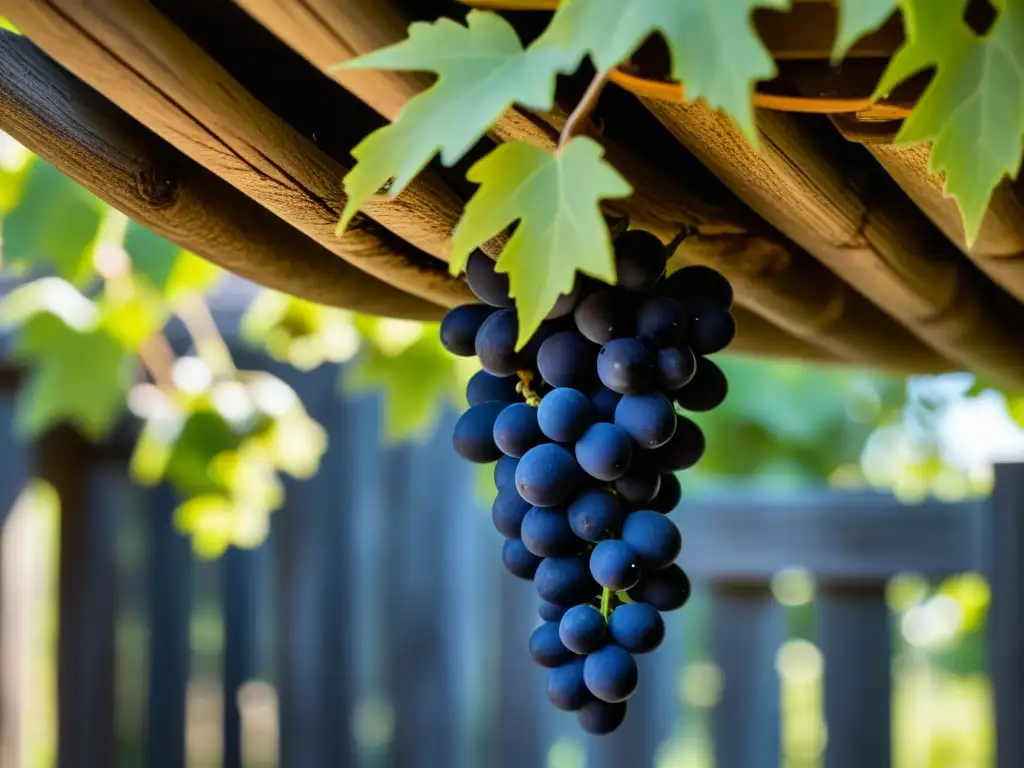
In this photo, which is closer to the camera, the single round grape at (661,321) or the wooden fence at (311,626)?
the single round grape at (661,321)

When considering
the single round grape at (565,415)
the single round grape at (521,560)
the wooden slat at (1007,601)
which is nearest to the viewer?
the single round grape at (565,415)

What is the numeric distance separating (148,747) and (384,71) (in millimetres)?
2069

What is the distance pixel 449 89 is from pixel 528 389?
0.22 metres

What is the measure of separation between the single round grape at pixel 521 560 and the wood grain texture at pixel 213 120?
18 centimetres

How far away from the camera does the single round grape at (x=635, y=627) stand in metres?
0.55

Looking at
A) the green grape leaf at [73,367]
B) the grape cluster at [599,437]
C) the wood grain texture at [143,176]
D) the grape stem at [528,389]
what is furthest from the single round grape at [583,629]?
the green grape leaf at [73,367]

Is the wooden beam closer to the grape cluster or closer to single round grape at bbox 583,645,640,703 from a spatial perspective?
the grape cluster

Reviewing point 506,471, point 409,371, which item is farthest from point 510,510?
point 409,371

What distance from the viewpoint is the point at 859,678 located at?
1562 millimetres

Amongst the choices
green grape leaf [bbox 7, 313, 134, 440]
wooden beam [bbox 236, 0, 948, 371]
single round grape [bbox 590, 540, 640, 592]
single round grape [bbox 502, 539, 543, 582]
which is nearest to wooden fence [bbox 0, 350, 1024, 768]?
green grape leaf [bbox 7, 313, 134, 440]

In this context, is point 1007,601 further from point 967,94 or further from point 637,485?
point 967,94

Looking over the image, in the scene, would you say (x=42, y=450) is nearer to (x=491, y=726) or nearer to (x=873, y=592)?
(x=491, y=726)

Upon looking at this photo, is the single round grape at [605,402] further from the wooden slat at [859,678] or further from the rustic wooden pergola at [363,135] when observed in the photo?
the wooden slat at [859,678]

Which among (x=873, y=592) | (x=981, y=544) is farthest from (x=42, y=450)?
(x=981, y=544)
